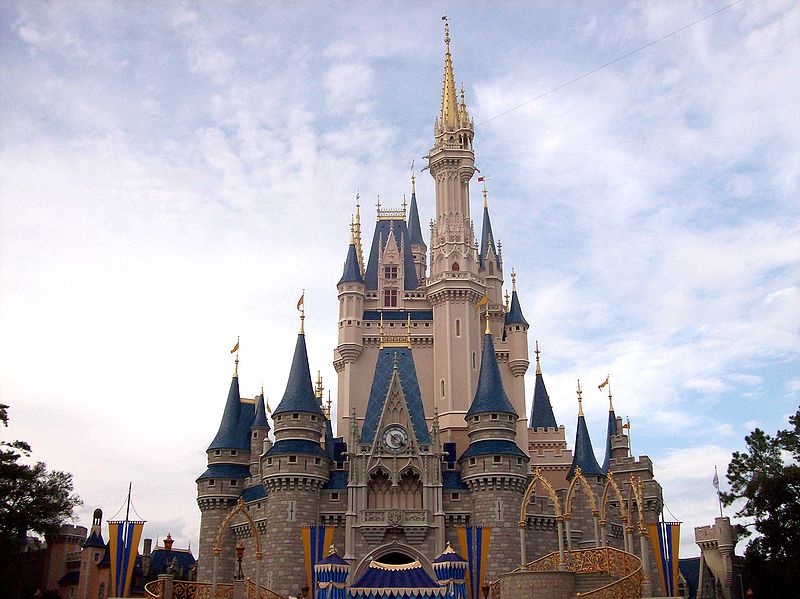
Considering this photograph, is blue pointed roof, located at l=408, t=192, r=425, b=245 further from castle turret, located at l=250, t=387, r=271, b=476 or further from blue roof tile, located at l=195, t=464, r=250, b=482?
blue roof tile, located at l=195, t=464, r=250, b=482

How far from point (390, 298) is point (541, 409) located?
1314cm

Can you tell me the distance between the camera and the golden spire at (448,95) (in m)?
64.1

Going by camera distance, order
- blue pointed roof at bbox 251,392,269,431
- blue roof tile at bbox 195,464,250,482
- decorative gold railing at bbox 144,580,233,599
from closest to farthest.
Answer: decorative gold railing at bbox 144,580,233,599, blue roof tile at bbox 195,464,250,482, blue pointed roof at bbox 251,392,269,431

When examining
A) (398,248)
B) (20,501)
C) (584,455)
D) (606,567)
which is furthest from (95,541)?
(606,567)

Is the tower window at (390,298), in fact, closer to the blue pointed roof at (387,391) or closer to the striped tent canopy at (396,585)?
the blue pointed roof at (387,391)

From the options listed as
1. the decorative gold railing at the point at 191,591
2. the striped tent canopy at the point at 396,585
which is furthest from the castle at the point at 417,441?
the striped tent canopy at the point at 396,585

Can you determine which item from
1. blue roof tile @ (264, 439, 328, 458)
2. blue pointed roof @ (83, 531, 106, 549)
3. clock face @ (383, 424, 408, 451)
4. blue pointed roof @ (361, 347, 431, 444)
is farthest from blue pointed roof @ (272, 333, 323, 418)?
blue pointed roof @ (83, 531, 106, 549)

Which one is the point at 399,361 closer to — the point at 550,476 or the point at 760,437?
the point at 550,476

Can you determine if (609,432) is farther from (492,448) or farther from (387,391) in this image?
(387,391)

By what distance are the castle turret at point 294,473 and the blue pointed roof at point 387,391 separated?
2.73 m

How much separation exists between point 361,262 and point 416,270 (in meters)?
4.20

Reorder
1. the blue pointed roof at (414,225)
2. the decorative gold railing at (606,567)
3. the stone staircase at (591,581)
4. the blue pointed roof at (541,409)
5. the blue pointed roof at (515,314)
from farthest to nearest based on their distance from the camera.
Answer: the blue pointed roof at (414,225) → the blue pointed roof at (515,314) → the blue pointed roof at (541,409) → the stone staircase at (591,581) → the decorative gold railing at (606,567)

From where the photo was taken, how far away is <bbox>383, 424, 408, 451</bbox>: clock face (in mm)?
47594

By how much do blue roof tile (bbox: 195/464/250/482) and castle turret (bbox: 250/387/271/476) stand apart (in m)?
0.59
